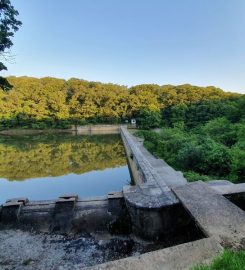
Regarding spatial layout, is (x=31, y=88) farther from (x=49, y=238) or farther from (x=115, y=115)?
(x=49, y=238)

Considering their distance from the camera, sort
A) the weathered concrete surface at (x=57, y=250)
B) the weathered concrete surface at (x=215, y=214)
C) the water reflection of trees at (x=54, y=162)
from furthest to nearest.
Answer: the water reflection of trees at (x=54, y=162) → the weathered concrete surface at (x=57, y=250) → the weathered concrete surface at (x=215, y=214)

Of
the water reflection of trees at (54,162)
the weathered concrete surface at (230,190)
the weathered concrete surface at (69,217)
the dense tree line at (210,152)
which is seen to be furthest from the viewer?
the water reflection of trees at (54,162)

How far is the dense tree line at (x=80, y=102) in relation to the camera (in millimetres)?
34094

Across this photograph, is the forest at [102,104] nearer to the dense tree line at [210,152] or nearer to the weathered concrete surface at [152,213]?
the dense tree line at [210,152]

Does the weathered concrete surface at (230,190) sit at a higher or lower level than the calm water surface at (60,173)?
higher

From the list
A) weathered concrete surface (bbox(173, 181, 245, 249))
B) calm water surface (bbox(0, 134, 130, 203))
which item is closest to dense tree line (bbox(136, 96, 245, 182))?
calm water surface (bbox(0, 134, 130, 203))

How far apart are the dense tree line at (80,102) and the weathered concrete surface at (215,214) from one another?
94.1ft

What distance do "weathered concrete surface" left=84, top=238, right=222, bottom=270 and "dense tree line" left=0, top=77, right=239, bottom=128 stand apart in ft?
98.6

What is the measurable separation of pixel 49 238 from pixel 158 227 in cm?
202

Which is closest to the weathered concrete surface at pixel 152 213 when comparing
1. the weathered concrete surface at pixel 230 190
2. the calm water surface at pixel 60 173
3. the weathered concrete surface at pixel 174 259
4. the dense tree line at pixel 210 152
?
the weathered concrete surface at pixel 230 190

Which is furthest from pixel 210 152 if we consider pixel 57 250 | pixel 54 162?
pixel 54 162

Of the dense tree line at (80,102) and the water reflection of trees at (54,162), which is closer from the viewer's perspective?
the water reflection of trees at (54,162)

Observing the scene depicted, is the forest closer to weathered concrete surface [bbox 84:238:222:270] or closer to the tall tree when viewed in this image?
the tall tree

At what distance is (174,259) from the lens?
2082 millimetres
